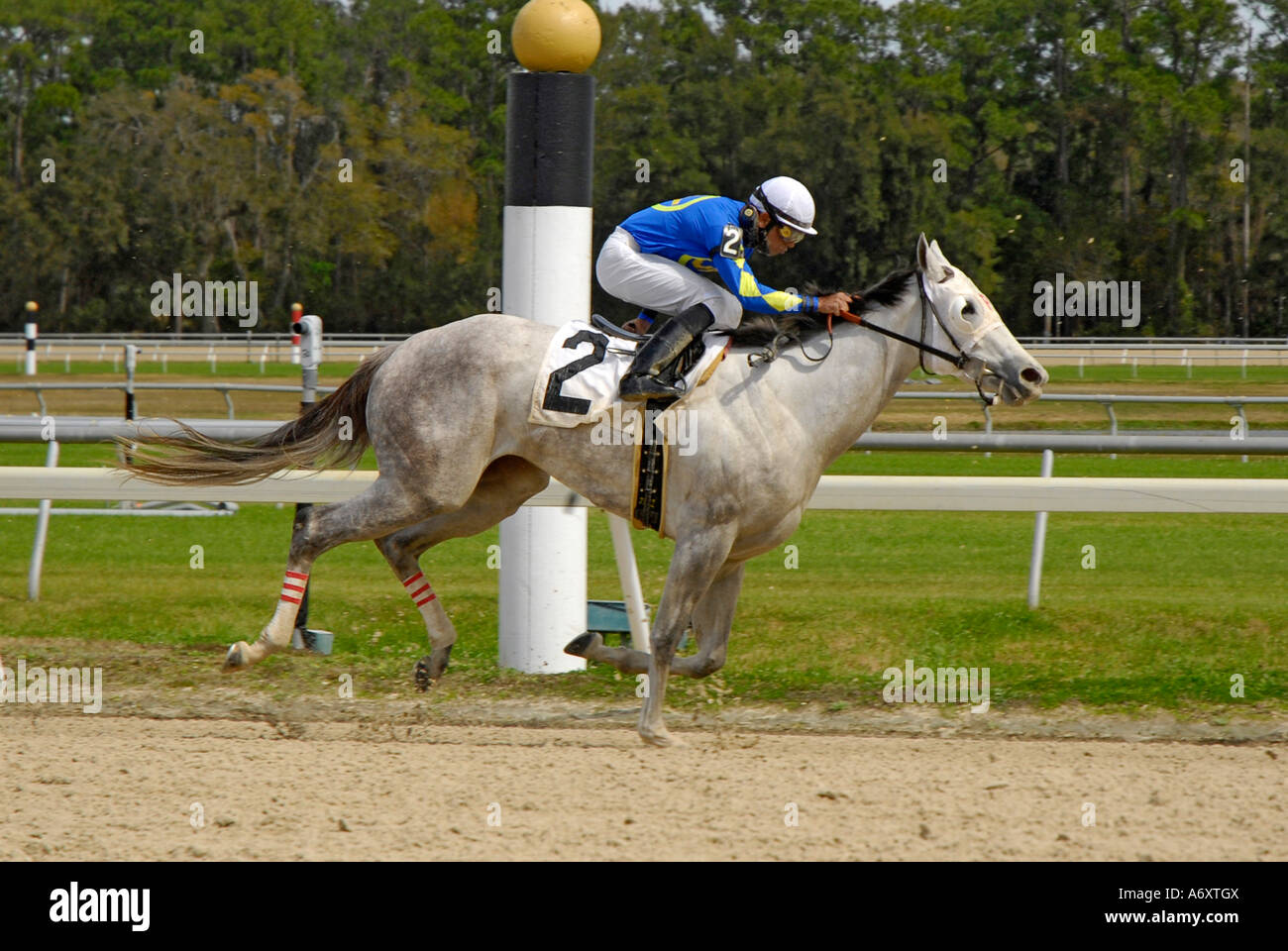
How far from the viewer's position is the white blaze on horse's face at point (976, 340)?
5.16 metres

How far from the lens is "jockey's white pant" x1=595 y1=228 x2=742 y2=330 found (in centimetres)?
536

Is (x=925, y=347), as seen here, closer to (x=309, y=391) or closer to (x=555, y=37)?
(x=555, y=37)

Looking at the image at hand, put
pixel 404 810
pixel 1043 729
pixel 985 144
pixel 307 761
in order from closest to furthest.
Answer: pixel 404 810 → pixel 307 761 → pixel 1043 729 → pixel 985 144

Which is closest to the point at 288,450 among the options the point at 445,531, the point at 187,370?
the point at 445,531

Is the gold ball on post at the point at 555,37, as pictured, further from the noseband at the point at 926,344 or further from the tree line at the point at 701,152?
the tree line at the point at 701,152

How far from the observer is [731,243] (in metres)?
5.15

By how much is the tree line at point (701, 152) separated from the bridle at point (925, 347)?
2280cm

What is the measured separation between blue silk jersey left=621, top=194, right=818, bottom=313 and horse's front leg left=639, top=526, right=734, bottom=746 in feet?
2.64

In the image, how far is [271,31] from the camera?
44.0 m

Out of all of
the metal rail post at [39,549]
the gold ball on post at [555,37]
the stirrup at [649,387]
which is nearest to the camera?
the stirrup at [649,387]

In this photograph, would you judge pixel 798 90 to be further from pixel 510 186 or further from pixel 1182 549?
pixel 510 186

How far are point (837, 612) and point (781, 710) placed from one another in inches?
58.7

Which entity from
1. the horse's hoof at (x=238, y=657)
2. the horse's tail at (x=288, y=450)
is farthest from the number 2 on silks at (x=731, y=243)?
the horse's hoof at (x=238, y=657)

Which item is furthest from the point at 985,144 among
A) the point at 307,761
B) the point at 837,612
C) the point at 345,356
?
the point at 307,761
